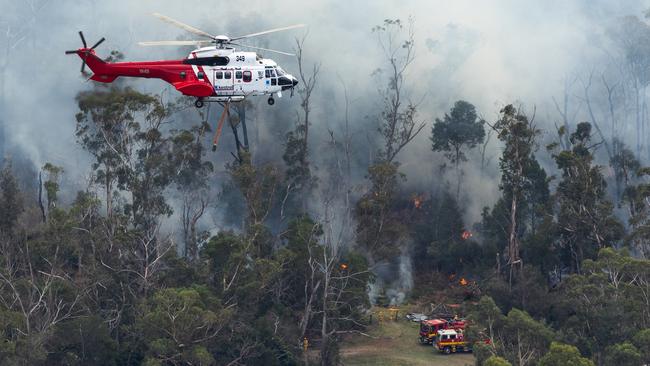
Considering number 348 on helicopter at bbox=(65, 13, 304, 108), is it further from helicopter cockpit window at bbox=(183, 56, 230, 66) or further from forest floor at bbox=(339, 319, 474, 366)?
forest floor at bbox=(339, 319, 474, 366)

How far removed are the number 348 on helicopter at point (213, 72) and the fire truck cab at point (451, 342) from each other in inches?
856

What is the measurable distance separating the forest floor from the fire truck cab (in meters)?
0.48

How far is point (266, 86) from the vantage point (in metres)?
76.3

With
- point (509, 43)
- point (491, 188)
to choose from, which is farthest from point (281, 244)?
point (509, 43)

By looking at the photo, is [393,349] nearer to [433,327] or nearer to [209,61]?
[433,327]

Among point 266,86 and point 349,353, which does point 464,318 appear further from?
point 266,86

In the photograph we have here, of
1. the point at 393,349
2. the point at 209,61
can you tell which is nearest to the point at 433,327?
the point at 393,349

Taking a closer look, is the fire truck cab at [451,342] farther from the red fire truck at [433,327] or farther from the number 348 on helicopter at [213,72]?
the number 348 on helicopter at [213,72]

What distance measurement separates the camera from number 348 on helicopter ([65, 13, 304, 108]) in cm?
7494

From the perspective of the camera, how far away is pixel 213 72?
7519cm

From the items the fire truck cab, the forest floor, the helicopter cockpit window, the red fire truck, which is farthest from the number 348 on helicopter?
the red fire truck

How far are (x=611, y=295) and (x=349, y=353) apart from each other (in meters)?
17.7

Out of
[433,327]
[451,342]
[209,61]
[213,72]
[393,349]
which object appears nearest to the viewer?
[209,61]

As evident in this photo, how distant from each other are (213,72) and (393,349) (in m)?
25.5
